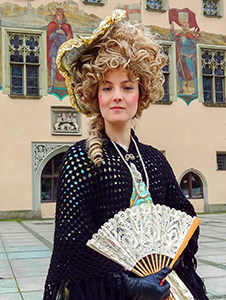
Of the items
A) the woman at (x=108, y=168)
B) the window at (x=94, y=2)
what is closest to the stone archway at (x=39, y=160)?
the window at (x=94, y=2)

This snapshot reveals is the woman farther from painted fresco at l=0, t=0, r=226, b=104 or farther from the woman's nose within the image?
painted fresco at l=0, t=0, r=226, b=104

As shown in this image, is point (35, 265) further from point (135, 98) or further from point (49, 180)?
point (49, 180)

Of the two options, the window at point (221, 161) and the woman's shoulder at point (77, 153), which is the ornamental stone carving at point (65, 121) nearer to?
the window at point (221, 161)

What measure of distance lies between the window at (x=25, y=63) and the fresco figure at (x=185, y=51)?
4584 millimetres

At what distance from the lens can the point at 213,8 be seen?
15.1 m

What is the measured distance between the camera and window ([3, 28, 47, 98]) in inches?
493

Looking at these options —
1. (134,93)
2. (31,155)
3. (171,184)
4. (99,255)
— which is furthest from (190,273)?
(31,155)

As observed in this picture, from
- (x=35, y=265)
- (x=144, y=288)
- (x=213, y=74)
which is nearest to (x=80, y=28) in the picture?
(x=213, y=74)

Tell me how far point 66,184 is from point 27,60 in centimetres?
1208

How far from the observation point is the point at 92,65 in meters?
1.45

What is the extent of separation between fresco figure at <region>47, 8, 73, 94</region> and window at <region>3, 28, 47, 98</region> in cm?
19

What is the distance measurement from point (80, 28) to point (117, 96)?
1231 cm

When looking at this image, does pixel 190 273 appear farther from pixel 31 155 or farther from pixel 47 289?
pixel 31 155

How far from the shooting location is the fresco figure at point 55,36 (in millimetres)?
12844
